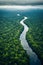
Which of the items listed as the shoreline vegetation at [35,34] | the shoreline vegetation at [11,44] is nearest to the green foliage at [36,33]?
the shoreline vegetation at [35,34]

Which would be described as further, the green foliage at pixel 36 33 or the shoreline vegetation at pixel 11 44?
the green foliage at pixel 36 33

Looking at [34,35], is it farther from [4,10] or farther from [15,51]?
[4,10]

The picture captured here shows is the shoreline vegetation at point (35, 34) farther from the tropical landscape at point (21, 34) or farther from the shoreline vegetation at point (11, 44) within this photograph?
the shoreline vegetation at point (11, 44)

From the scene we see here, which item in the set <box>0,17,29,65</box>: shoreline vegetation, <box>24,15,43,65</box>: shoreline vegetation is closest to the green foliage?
<box>24,15,43,65</box>: shoreline vegetation

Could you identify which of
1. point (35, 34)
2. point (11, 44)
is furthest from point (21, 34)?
point (11, 44)

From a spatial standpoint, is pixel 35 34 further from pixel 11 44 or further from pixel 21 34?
pixel 11 44

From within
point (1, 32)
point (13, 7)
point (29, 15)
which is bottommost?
point (1, 32)

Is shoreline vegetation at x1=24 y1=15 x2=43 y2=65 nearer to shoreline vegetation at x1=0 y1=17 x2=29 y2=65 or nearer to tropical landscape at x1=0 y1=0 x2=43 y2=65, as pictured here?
tropical landscape at x1=0 y1=0 x2=43 y2=65

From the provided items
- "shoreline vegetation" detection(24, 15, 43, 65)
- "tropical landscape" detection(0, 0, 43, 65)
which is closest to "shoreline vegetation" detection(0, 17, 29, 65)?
"tropical landscape" detection(0, 0, 43, 65)

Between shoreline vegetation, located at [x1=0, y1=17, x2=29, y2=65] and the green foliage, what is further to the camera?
the green foliage

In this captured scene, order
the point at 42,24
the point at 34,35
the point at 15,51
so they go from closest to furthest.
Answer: the point at 15,51 < the point at 42,24 < the point at 34,35

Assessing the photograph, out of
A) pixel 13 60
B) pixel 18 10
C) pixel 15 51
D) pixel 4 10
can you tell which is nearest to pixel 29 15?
pixel 18 10
